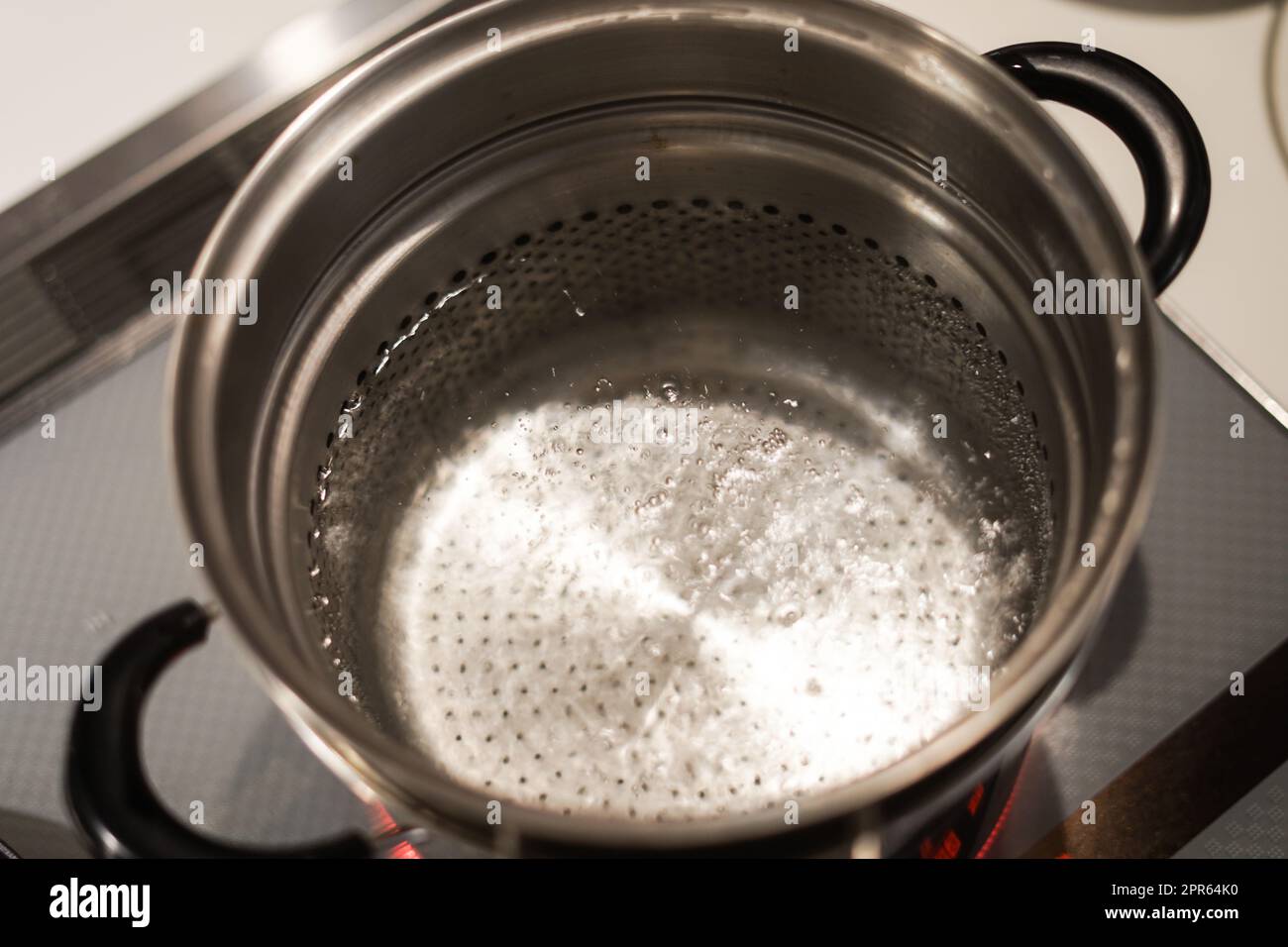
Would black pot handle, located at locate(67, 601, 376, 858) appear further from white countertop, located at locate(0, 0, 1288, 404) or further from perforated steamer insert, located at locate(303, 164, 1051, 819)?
white countertop, located at locate(0, 0, 1288, 404)

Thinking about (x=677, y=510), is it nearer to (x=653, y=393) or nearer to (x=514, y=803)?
(x=653, y=393)

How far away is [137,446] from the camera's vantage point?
81 centimetres

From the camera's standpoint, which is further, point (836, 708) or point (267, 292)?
point (836, 708)

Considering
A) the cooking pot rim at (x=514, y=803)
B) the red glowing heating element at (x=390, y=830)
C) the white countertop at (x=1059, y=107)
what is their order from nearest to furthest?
1. the cooking pot rim at (x=514, y=803)
2. the red glowing heating element at (x=390, y=830)
3. the white countertop at (x=1059, y=107)

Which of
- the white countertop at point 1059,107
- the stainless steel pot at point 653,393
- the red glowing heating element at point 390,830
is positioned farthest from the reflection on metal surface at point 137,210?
the red glowing heating element at point 390,830

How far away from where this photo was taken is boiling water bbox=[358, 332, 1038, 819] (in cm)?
67

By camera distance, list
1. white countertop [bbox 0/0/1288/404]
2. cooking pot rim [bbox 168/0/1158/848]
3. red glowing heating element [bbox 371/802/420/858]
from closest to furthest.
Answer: cooking pot rim [bbox 168/0/1158/848] < red glowing heating element [bbox 371/802/420/858] < white countertop [bbox 0/0/1288/404]

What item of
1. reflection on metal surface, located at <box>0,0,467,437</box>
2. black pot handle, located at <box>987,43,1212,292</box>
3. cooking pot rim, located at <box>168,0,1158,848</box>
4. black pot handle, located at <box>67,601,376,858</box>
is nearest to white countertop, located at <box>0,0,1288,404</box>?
reflection on metal surface, located at <box>0,0,467,437</box>

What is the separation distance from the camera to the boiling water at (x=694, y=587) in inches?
26.5

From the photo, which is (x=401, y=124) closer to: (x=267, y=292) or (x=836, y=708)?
(x=267, y=292)

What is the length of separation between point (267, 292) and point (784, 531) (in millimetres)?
357

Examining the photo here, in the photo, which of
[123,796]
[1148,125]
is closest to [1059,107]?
[1148,125]

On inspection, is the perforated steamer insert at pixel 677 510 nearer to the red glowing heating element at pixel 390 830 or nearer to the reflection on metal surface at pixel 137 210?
the red glowing heating element at pixel 390 830
